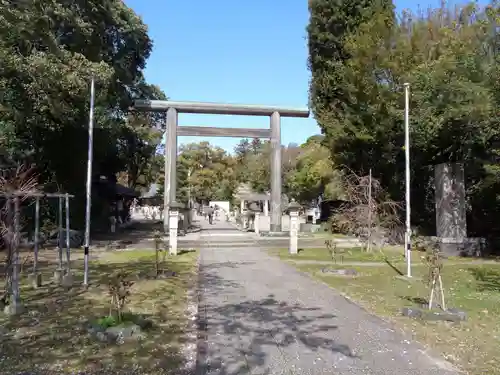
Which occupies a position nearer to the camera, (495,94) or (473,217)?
(495,94)

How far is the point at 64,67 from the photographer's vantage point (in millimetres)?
17375

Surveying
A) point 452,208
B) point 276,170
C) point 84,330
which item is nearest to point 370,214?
point 452,208

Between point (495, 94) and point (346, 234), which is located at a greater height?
point (495, 94)

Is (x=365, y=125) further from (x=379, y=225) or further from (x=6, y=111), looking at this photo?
(x=6, y=111)

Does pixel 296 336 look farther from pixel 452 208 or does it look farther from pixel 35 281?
pixel 452 208

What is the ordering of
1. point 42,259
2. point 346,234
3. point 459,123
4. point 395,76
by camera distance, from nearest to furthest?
point 42,259, point 459,123, point 395,76, point 346,234

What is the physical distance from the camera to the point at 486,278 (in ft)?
41.4

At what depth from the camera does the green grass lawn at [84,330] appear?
5.30 metres

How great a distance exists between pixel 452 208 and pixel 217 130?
1337 centimetres

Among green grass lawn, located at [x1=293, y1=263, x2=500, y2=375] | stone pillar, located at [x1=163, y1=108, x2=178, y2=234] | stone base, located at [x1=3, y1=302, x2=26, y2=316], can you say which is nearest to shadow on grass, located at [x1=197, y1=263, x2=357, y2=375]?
green grass lawn, located at [x1=293, y1=263, x2=500, y2=375]

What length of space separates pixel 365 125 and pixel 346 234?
7.47 metres

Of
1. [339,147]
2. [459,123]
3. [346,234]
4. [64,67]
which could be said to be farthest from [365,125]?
[64,67]

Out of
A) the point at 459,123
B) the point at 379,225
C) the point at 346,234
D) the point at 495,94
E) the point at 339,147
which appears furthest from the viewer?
the point at 346,234

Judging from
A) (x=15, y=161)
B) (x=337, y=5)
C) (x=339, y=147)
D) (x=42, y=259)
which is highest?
(x=337, y=5)
